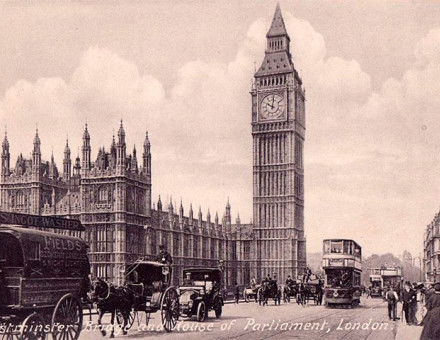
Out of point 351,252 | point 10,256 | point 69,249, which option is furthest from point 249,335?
point 351,252

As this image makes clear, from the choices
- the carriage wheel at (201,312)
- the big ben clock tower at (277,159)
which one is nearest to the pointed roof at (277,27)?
the big ben clock tower at (277,159)

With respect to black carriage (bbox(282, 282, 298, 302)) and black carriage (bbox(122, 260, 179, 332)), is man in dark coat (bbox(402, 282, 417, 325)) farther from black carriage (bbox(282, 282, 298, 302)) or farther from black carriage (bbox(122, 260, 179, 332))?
black carriage (bbox(282, 282, 298, 302))

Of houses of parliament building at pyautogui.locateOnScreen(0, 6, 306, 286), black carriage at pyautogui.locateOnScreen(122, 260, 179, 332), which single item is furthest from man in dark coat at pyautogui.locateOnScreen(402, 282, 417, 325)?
houses of parliament building at pyautogui.locateOnScreen(0, 6, 306, 286)

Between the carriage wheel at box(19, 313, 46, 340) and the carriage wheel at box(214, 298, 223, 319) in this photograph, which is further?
the carriage wheel at box(214, 298, 223, 319)

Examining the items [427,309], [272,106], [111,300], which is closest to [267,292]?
[111,300]

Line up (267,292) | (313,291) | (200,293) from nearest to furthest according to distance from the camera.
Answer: (200,293), (267,292), (313,291)

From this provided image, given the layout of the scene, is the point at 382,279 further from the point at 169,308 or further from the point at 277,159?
the point at 169,308

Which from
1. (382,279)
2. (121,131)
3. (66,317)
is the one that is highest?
(121,131)
